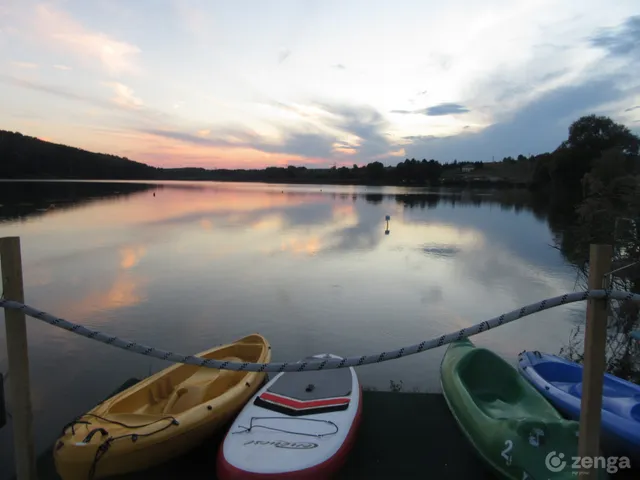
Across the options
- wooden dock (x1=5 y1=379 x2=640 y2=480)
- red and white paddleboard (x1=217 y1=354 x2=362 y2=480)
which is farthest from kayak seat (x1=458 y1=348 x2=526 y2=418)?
red and white paddleboard (x1=217 y1=354 x2=362 y2=480)

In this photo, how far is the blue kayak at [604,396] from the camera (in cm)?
418

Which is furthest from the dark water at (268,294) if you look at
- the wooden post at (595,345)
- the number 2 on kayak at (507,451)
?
the wooden post at (595,345)

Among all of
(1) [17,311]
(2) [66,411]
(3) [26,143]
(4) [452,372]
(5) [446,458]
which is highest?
(3) [26,143]

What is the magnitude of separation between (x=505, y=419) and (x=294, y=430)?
2028 millimetres

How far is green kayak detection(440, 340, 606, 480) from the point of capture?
3562mm

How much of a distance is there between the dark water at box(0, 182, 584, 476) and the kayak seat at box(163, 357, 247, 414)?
1.67 m

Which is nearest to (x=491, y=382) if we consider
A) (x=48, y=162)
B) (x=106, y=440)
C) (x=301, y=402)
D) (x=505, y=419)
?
(x=505, y=419)

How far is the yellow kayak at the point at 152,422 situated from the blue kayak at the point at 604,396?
144 inches

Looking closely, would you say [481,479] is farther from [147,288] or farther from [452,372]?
[147,288]

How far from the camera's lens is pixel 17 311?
3045 millimetres

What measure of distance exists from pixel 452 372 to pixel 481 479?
5.43 ft

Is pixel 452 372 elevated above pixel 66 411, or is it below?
above

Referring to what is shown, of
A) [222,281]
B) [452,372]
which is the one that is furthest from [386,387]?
[222,281]

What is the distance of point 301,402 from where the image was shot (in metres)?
4.68
